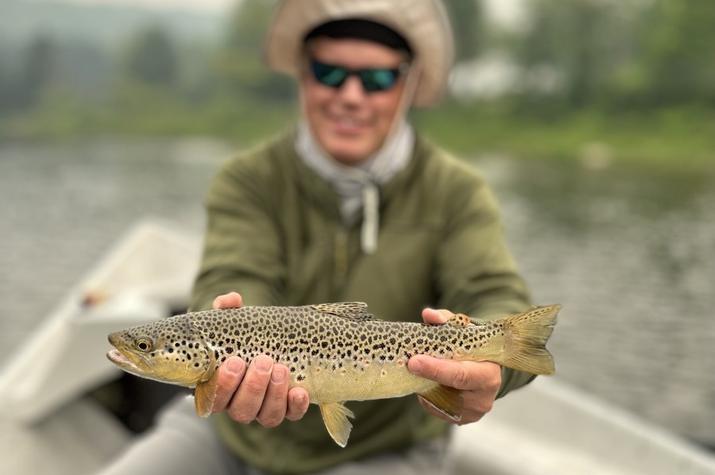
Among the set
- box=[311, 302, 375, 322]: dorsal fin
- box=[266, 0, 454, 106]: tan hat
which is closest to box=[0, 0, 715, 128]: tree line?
box=[266, 0, 454, 106]: tan hat

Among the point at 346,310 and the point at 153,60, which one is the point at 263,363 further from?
the point at 153,60

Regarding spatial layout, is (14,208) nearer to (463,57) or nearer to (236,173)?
(236,173)

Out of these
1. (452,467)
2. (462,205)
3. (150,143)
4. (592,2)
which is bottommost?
(150,143)

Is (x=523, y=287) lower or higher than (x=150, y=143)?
higher

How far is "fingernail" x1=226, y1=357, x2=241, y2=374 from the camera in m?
2.26

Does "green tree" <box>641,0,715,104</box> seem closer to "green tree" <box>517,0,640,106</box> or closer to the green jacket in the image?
"green tree" <box>517,0,640,106</box>

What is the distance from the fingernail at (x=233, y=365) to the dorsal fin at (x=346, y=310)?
0.97ft

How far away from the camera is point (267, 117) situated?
2825 inches

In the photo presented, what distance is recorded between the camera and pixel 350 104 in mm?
3262

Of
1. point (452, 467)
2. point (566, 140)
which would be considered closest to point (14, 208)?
point (452, 467)

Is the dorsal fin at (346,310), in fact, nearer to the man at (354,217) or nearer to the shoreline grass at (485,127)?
the man at (354,217)

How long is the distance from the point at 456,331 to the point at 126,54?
11226cm

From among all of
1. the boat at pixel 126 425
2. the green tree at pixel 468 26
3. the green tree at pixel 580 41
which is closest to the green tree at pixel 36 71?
the green tree at pixel 468 26

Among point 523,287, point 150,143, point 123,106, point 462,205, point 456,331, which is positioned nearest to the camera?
point 456,331
